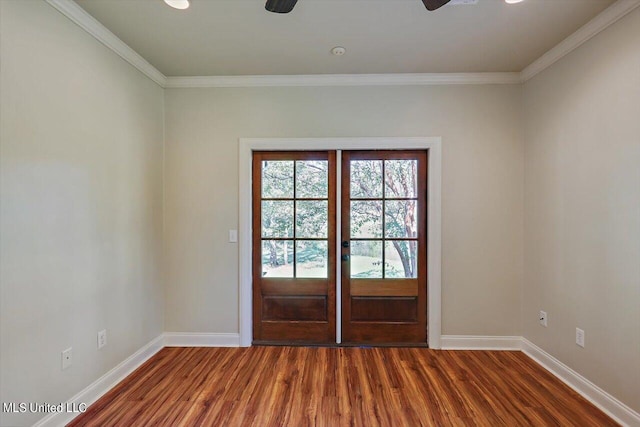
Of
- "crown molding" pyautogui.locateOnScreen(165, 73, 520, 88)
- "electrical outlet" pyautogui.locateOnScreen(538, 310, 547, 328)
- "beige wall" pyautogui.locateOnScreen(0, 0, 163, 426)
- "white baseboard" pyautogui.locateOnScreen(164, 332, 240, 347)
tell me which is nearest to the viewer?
"beige wall" pyautogui.locateOnScreen(0, 0, 163, 426)

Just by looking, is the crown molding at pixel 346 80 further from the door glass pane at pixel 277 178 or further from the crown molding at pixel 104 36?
the door glass pane at pixel 277 178

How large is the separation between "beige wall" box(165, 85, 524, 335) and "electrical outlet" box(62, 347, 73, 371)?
0.99m

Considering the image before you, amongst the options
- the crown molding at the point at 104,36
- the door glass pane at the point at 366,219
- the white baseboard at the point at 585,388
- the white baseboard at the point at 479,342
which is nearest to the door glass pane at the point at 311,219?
the door glass pane at the point at 366,219

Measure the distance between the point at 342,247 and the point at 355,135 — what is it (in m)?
1.10

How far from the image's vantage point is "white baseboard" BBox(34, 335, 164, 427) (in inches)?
66.2

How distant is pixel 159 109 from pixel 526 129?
347 cm

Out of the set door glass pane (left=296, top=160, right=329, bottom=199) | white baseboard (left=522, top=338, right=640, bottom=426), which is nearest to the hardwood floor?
white baseboard (left=522, top=338, right=640, bottom=426)

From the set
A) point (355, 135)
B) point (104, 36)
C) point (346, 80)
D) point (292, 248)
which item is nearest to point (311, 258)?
point (292, 248)

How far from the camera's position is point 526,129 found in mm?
2604

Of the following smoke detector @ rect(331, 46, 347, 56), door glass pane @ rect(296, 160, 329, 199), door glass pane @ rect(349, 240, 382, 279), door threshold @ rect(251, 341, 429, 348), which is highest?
smoke detector @ rect(331, 46, 347, 56)

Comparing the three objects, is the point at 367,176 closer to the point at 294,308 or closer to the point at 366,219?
the point at 366,219

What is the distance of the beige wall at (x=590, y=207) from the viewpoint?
5.64 feet

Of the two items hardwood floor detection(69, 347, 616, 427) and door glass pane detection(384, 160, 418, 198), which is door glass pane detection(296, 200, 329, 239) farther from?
hardwood floor detection(69, 347, 616, 427)

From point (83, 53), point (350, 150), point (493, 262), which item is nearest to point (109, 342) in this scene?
point (83, 53)
